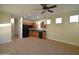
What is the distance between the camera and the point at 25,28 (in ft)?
8.02

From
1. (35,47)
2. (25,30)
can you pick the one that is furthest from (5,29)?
(35,47)

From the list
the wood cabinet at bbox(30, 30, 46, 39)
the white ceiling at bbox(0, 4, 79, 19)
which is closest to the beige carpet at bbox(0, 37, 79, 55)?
the wood cabinet at bbox(30, 30, 46, 39)

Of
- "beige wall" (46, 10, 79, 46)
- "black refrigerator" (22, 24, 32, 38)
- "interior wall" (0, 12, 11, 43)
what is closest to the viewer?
"interior wall" (0, 12, 11, 43)

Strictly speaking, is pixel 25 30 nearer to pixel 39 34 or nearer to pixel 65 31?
pixel 39 34

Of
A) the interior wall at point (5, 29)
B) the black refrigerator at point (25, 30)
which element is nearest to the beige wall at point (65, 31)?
the black refrigerator at point (25, 30)

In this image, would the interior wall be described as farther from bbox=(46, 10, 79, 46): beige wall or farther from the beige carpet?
bbox=(46, 10, 79, 46): beige wall

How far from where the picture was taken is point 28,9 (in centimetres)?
228

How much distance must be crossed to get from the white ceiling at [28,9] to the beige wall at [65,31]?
127 millimetres

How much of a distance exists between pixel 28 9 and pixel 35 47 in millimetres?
871

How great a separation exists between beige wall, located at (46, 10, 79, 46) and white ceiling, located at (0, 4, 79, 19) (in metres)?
0.13

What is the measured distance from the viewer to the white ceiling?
2148 millimetres
